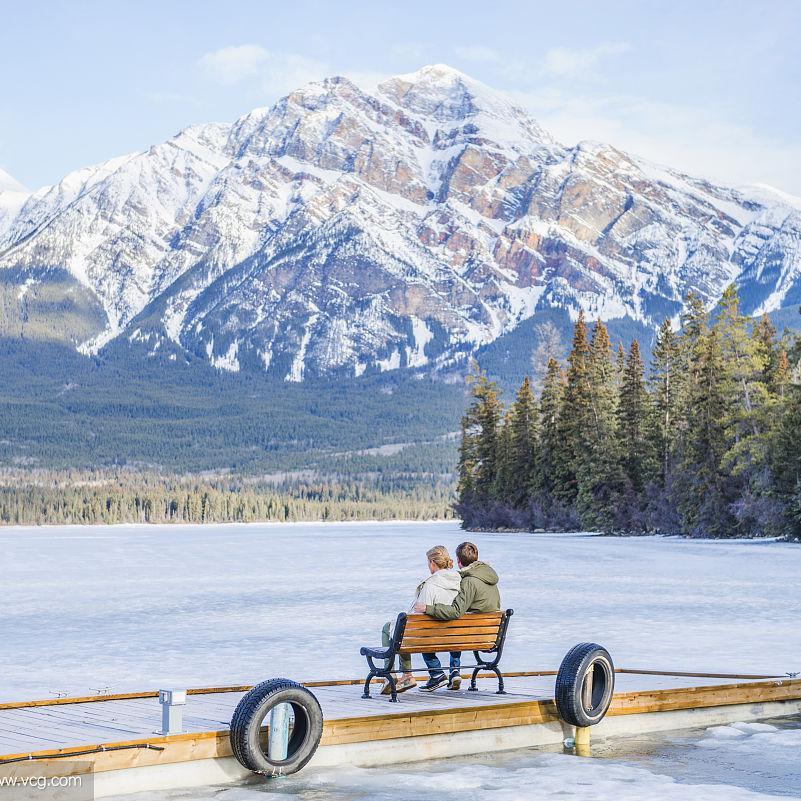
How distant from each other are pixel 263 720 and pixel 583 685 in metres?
3.86

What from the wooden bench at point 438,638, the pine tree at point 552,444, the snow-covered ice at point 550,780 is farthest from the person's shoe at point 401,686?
the pine tree at point 552,444

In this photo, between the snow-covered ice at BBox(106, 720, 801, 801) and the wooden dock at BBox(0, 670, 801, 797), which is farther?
the snow-covered ice at BBox(106, 720, 801, 801)

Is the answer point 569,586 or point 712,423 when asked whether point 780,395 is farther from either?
point 569,586

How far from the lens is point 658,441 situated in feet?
285

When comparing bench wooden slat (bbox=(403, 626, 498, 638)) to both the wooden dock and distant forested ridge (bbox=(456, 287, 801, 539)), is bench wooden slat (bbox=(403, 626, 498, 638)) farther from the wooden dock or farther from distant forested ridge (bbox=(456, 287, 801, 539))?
distant forested ridge (bbox=(456, 287, 801, 539))

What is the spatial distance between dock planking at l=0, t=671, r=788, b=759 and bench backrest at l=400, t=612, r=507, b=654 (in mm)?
596

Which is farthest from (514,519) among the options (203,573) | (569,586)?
(569,586)

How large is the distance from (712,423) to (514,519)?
3403 centimetres

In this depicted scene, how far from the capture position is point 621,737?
14.4 m

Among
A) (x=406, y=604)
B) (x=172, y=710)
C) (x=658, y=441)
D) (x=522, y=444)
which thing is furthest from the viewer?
(x=522, y=444)

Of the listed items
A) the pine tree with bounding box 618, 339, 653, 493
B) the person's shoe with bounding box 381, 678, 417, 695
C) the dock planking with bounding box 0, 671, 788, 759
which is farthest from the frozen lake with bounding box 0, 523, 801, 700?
the pine tree with bounding box 618, 339, 653, 493

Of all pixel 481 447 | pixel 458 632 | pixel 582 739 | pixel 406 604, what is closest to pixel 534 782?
pixel 582 739

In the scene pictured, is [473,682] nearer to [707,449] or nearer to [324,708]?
[324,708]

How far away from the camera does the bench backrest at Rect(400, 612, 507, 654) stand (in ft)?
45.3
